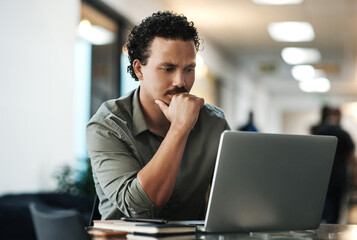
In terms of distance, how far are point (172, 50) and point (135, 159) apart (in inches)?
14.0

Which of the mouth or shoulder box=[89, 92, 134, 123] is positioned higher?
the mouth

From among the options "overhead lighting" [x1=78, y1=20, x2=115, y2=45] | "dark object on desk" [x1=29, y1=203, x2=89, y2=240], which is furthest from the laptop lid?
"overhead lighting" [x1=78, y1=20, x2=115, y2=45]

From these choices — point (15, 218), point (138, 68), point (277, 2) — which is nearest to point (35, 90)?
point (15, 218)

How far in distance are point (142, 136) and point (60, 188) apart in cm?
278

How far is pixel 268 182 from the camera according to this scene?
1543 mm

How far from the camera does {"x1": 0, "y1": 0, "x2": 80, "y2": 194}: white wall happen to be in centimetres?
411

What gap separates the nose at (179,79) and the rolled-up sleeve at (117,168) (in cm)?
22

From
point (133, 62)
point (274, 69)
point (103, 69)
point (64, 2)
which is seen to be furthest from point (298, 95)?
point (133, 62)

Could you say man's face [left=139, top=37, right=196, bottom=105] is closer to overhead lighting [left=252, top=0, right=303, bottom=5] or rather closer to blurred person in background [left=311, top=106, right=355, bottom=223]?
blurred person in background [left=311, top=106, right=355, bottom=223]

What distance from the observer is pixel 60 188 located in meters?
4.63

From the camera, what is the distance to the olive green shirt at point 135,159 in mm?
1746

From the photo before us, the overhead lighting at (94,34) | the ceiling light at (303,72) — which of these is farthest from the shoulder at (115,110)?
the ceiling light at (303,72)

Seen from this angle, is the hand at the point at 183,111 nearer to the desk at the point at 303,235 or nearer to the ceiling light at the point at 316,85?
the desk at the point at 303,235

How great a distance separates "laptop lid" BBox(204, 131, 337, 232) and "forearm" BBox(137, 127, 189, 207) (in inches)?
10.5
